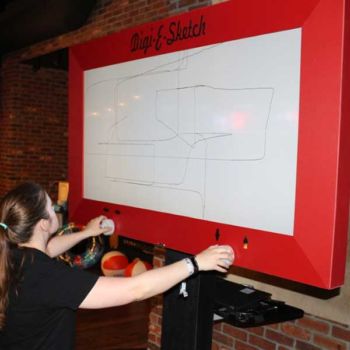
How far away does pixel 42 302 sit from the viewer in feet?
5.02

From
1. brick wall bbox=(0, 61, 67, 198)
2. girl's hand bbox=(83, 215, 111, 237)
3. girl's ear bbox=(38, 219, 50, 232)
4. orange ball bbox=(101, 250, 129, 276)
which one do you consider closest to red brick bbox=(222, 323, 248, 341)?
girl's hand bbox=(83, 215, 111, 237)

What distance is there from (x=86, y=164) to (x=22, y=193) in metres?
0.68

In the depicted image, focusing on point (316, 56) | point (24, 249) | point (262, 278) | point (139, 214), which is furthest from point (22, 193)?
point (262, 278)

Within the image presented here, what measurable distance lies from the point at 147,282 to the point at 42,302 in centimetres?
36

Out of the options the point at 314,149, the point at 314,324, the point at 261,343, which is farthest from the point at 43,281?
the point at 261,343

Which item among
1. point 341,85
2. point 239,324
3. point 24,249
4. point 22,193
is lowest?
point 239,324

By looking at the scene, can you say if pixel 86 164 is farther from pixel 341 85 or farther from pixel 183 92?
pixel 341 85

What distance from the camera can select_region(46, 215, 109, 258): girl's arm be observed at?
2137 millimetres

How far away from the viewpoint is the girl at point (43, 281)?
4.93 feet

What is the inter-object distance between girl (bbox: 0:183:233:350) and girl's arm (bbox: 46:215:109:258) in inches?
15.7

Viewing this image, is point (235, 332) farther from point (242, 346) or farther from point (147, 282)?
point (147, 282)

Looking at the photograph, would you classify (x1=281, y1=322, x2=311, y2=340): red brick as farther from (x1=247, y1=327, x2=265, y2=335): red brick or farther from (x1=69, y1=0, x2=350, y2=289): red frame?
(x1=69, y1=0, x2=350, y2=289): red frame

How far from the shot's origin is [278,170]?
1395 millimetres

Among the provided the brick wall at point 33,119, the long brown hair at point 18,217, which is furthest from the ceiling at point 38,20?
the long brown hair at point 18,217
